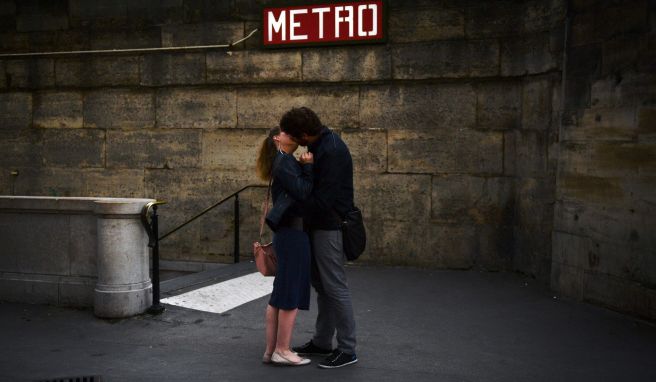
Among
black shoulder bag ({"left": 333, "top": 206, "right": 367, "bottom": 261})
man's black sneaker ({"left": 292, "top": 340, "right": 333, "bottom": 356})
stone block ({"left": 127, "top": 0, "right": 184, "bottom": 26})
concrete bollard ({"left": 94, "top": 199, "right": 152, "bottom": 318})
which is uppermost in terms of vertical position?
stone block ({"left": 127, "top": 0, "right": 184, "bottom": 26})

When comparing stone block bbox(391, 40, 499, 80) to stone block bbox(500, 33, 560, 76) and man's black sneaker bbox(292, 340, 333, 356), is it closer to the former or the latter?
stone block bbox(500, 33, 560, 76)

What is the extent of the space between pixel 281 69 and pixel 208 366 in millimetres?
Answer: 5549

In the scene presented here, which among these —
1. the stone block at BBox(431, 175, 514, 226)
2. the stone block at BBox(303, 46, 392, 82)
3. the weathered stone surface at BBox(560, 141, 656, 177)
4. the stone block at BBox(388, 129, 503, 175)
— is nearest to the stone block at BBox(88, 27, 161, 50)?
the stone block at BBox(303, 46, 392, 82)

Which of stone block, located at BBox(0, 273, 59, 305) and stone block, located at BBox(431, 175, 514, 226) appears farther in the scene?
A: stone block, located at BBox(431, 175, 514, 226)

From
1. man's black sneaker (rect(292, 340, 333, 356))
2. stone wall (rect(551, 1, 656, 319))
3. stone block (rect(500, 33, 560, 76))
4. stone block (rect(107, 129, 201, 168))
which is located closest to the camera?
man's black sneaker (rect(292, 340, 333, 356))

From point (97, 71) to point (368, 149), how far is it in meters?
4.36

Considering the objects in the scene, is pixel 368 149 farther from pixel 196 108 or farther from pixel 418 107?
pixel 196 108

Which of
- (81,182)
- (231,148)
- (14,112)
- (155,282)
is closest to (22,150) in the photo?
(14,112)

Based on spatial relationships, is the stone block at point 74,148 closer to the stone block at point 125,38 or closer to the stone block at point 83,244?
the stone block at point 125,38

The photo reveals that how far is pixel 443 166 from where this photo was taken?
9.29 metres

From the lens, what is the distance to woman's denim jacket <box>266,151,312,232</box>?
483cm

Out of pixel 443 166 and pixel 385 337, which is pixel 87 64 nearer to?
pixel 443 166

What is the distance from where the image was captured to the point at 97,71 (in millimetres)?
10664

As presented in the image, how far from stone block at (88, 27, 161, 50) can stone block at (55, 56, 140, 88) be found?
18cm
